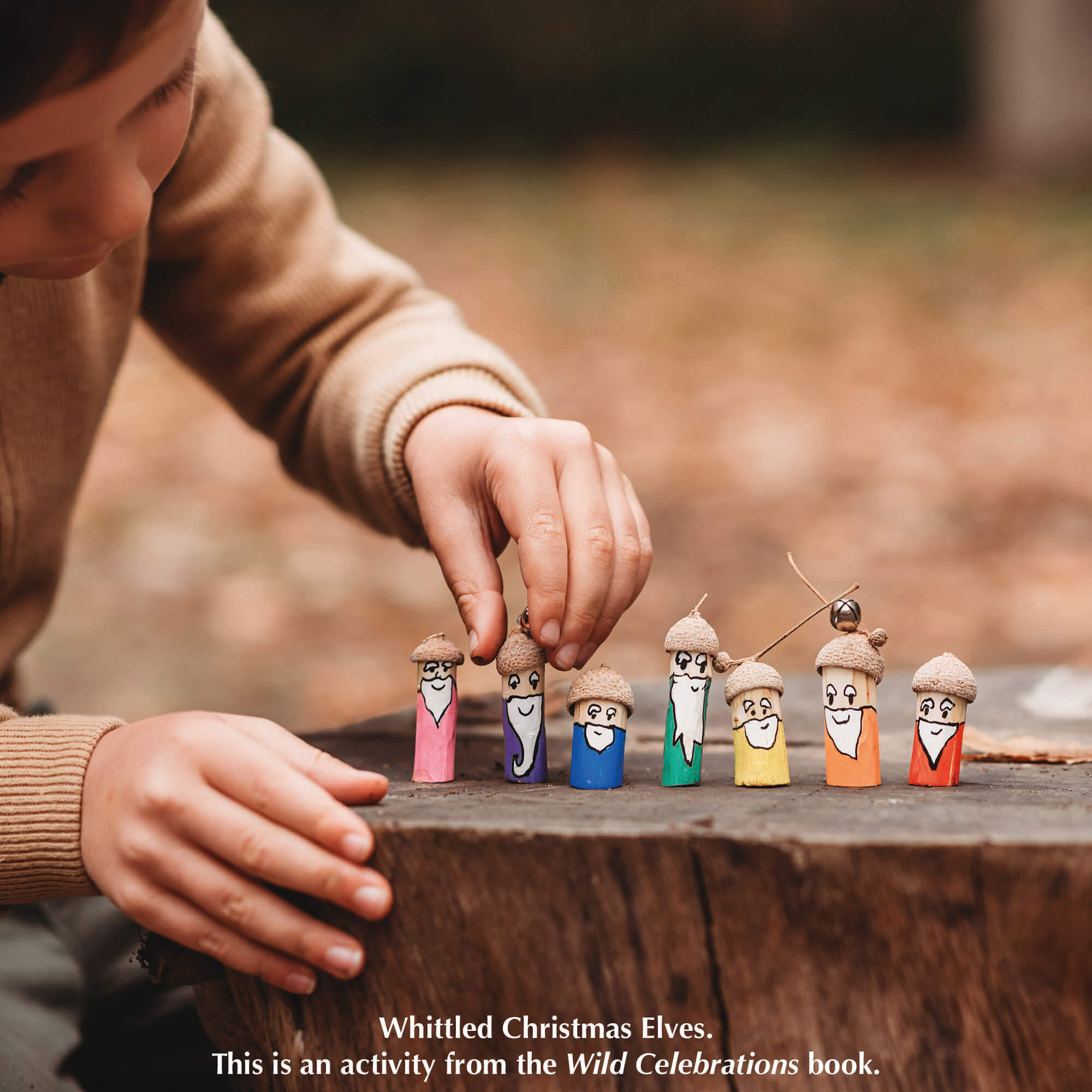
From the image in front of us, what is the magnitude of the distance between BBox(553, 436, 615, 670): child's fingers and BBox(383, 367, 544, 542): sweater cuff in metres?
0.31

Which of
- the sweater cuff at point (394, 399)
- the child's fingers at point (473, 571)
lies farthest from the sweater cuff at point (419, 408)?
the child's fingers at point (473, 571)

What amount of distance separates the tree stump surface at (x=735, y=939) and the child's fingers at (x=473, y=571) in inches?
7.1

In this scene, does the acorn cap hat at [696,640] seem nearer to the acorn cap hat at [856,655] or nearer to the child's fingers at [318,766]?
the acorn cap hat at [856,655]

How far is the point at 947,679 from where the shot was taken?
45.8 inches

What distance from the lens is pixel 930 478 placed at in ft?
14.0

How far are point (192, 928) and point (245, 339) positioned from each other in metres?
1.06

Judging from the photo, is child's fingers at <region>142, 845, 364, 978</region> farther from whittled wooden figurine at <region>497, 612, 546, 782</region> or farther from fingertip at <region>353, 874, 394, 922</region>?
whittled wooden figurine at <region>497, 612, 546, 782</region>

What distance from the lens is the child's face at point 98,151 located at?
2.96 feet

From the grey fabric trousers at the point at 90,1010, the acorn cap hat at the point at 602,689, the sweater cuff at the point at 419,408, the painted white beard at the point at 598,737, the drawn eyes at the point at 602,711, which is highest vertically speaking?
the sweater cuff at the point at 419,408

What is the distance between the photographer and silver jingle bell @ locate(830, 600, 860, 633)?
3.95 ft

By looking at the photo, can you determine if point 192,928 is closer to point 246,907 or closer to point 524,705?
point 246,907

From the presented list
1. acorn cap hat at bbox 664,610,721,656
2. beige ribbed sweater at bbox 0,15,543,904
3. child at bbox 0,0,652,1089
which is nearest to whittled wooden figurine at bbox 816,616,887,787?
acorn cap hat at bbox 664,610,721,656

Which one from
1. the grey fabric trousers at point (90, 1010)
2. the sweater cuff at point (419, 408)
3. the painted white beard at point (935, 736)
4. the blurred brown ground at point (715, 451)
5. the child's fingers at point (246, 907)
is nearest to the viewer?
the child's fingers at point (246, 907)

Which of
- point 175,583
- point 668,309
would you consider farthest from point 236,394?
point 668,309
